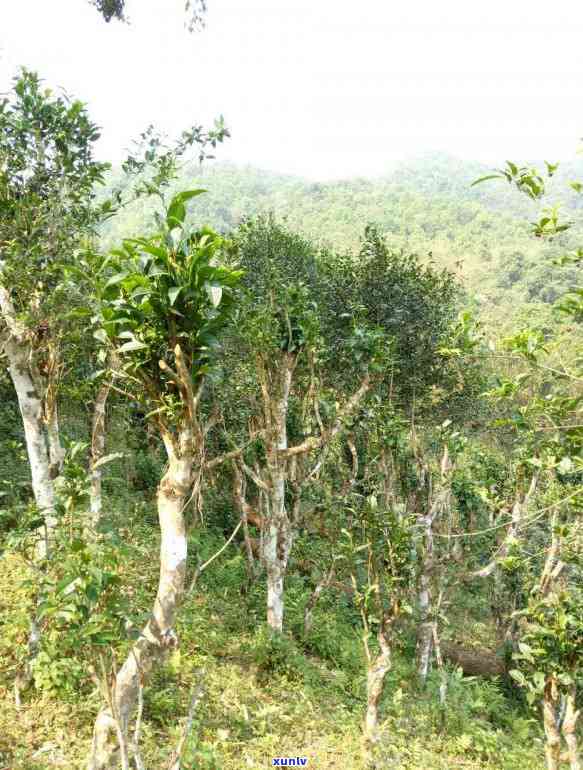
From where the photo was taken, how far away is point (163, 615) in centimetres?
363

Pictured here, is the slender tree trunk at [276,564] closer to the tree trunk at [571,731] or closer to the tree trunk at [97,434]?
the tree trunk at [97,434]

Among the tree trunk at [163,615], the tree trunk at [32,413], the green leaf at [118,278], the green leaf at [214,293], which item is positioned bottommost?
the tree trunk at [163,615]

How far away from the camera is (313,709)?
8031 millimetres

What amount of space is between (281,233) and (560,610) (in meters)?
10.9

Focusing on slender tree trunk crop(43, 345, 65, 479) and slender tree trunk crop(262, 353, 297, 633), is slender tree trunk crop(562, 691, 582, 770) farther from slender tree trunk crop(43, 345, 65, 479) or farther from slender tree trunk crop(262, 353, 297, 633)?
slender tree trunk crop(43, 345, 65, 479)

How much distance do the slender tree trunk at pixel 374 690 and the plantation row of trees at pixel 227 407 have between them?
26 millimetres

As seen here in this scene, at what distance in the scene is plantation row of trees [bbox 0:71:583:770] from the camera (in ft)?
11.3

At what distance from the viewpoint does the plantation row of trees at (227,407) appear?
3459mm

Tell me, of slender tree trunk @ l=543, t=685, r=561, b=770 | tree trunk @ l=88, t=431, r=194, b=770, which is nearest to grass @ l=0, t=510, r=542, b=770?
slender tree trunk @ l=543, t=685, r=561, b=770

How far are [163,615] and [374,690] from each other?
415cm

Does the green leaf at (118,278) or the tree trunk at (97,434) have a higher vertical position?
the green leaf at (118,278)

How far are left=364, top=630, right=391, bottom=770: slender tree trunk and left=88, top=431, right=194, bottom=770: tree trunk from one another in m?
3.73

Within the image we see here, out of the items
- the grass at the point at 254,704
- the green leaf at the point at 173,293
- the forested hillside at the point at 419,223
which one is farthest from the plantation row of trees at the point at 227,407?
the forested hillside at the point at 419,223

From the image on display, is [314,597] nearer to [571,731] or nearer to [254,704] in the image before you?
[254,704]
